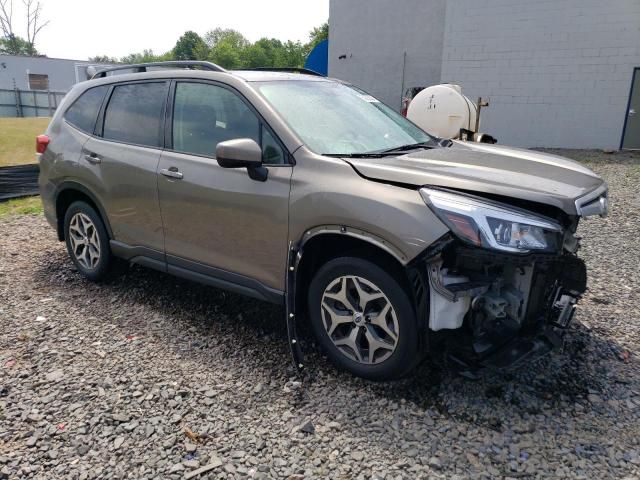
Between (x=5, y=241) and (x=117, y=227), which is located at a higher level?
(x=117, y=227)

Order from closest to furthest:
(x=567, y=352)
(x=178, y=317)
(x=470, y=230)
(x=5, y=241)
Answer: (x=470, y=230) < (x=567, y=352) < (x=178, y=317) < (x=5, y=241)

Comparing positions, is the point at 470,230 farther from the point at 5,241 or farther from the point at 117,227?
the point at 5,241

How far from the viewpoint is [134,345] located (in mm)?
3504

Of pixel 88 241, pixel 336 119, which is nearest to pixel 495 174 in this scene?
pixel 336 119

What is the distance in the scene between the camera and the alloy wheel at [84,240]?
4430 millimetres

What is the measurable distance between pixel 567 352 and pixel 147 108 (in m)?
3.54

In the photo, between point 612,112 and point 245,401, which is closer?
point 245,401

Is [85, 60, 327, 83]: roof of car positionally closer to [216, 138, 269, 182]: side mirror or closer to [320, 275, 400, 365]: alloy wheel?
[216, 138, 269, 182]: side mirror

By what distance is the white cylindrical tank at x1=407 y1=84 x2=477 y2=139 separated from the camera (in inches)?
380

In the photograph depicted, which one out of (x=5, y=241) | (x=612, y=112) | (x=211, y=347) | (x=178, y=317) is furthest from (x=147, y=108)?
(x=612, y=112)

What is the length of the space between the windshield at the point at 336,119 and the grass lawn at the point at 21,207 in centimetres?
575

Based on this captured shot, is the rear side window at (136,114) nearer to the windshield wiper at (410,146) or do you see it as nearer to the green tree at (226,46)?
the windshield wiper at (410,146)

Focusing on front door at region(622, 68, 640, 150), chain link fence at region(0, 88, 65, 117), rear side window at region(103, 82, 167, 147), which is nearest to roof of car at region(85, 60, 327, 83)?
rear side window at region(103, 82, 167, 147)

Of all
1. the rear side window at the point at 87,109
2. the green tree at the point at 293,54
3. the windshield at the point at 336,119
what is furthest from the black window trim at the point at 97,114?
the green tree at the point at 293,54
